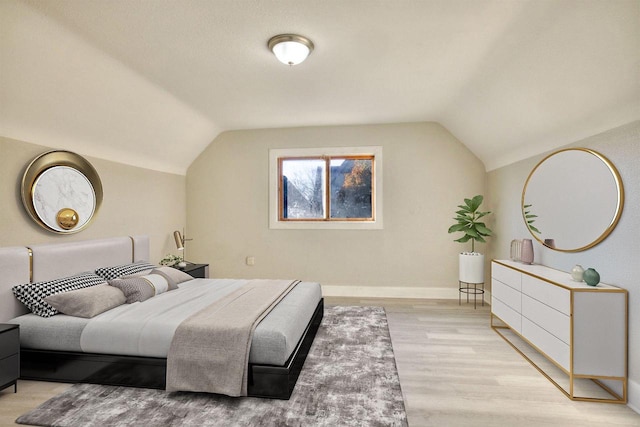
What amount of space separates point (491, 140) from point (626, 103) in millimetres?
1956

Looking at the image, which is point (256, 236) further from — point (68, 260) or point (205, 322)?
point (205, 322)

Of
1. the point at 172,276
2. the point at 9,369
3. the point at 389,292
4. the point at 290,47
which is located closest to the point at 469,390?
the point at 389,292

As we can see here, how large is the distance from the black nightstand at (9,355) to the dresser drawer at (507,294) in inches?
159

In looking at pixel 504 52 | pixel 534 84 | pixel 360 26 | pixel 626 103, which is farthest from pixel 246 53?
pixel 626 103

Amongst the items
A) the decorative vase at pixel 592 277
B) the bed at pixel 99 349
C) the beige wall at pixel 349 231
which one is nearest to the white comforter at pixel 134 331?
the bed at pixel 99 349

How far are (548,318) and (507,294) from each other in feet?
2.50

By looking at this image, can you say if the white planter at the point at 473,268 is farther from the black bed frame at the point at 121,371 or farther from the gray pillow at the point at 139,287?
the gray pillow at the point at 139,287

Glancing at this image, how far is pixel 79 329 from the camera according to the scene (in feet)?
8.46

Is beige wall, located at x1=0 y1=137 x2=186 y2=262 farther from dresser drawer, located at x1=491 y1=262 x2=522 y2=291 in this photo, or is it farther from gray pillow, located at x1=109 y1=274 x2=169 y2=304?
dresser drawer, located at x1=491 y1=262 x2=522 y2=291

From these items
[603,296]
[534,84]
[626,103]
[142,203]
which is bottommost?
[603,296]

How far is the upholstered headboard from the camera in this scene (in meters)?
2.70

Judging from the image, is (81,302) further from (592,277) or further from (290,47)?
(592,277)

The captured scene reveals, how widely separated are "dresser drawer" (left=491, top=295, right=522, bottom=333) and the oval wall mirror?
73 cm

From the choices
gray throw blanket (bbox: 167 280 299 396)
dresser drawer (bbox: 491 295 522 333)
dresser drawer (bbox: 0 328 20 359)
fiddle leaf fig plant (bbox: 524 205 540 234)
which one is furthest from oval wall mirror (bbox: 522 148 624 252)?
dresser drawer (bbox: 0 328 20 359)
